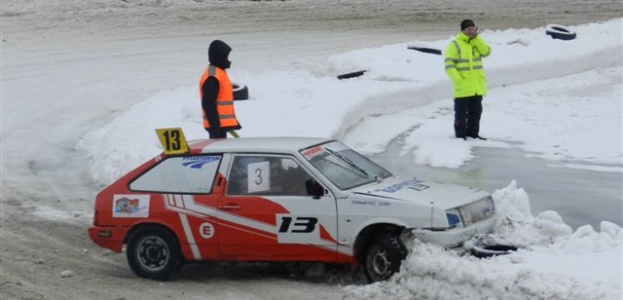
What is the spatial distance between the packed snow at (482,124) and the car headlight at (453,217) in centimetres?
26

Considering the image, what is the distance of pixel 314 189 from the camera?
927cm

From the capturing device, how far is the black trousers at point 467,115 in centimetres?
1588

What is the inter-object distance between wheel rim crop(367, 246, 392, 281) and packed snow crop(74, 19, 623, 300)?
5.9 inches

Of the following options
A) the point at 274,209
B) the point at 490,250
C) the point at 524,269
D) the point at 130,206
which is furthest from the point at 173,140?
the point at 524,269

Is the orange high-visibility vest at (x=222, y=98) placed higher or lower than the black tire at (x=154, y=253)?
higher

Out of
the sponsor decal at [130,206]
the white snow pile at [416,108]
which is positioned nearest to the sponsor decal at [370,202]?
the sponsor decal at [130,206]

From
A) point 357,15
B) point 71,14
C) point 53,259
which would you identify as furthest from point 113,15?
point 53,259

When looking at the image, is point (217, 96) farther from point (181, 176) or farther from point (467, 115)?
point (467, 115)

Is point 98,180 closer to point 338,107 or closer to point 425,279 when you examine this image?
point 338,107

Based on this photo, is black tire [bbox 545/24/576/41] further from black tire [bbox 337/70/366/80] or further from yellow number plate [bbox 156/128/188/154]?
Result: yellow number plate [bbox 156/128/188/154]

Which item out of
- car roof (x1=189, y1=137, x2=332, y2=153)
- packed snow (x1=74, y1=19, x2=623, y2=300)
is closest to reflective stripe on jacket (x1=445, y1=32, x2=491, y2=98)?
packed snow (x1=74, y1=19, x2=623, y2=300)

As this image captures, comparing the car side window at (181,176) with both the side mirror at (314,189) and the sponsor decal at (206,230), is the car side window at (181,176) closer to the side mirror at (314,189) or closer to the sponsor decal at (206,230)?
the sponsor decal at (206,230)

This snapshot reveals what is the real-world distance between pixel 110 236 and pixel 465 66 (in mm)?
7449

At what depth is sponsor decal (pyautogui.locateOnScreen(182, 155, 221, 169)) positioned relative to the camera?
32.2 feet
